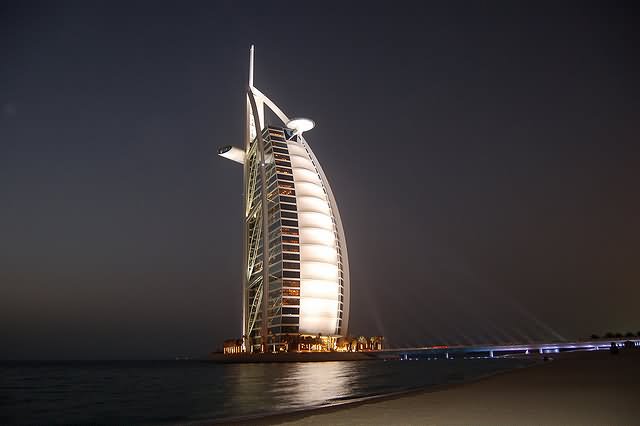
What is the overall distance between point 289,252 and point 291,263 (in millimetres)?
2041

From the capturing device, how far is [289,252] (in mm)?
97812

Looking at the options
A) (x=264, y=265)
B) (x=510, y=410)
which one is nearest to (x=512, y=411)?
(x=510, y=410)

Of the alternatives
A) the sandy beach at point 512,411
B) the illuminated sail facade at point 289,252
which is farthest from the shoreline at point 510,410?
the illuminated sail facade at point 289,252

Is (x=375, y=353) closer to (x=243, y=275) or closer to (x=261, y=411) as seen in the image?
(x=243, y=275)

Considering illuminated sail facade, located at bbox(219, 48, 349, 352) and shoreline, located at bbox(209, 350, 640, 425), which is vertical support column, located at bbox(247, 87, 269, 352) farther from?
shoreline, located at bbox(209, 350, 640, 425)

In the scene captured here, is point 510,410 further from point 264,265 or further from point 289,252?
point 289,252

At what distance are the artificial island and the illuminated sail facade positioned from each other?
181 millimetres

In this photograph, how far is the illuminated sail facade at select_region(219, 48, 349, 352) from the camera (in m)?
96.7

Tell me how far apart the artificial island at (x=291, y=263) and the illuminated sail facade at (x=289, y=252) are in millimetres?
181

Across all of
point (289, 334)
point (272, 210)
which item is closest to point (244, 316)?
point (289, 334)

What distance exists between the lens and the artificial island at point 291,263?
9619cm

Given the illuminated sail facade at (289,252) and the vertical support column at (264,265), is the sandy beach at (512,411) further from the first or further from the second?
the illuminated sail facade at (289,252)

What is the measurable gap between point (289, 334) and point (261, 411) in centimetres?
7423

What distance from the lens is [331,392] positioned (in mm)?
28812
